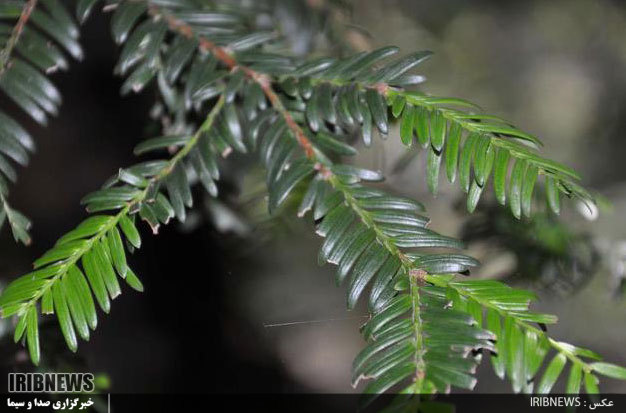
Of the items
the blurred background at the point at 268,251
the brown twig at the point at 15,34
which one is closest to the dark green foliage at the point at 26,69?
the brown twig at the point at 15,34

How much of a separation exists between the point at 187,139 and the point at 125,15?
0.49ft

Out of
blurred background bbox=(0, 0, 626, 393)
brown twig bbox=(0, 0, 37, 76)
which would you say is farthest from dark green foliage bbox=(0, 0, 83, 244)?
blurred background bbox=(0, 0, 626, 393)

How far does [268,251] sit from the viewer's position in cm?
119

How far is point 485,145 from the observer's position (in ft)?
1.44

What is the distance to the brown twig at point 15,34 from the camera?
1.68ft

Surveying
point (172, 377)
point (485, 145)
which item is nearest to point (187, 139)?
point (485, 145)

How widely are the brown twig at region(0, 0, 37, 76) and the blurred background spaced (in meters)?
0.26

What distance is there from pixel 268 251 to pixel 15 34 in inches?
29.0

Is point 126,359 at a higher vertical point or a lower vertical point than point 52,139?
lower

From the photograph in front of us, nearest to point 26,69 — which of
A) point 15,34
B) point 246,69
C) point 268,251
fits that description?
point 15,34

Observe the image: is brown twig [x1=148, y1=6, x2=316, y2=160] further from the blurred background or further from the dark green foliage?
the blurred background

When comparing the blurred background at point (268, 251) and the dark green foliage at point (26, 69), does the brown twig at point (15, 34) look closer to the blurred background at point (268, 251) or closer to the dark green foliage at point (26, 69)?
the dark green foliage at point (26, 69)

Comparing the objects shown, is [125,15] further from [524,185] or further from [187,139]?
[524,185]

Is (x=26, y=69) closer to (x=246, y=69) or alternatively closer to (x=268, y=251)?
(x=246, y=69)
